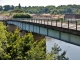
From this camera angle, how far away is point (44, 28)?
37.9 meters

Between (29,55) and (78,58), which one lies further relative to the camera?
(78,58)

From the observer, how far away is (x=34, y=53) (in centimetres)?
2392

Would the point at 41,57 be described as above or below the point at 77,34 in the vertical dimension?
below

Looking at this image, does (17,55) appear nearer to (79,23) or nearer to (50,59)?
(50,59)

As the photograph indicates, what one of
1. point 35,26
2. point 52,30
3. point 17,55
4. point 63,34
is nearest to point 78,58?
point 35,26

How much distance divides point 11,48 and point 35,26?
17291 mm

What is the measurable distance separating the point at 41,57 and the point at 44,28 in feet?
43.2

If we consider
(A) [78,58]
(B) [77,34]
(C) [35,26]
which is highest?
(B) [77,34]

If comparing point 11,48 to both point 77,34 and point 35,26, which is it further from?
point 35,26

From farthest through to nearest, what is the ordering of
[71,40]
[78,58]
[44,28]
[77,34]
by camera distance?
[78,58] → [44,28] → [71,40] → [77,34]

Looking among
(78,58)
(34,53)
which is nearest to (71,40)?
(34,53)

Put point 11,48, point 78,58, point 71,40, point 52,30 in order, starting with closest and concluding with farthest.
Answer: point 71,40 → point 11,48 → point 52,30 → point 78,58

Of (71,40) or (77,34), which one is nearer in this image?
(77,34)

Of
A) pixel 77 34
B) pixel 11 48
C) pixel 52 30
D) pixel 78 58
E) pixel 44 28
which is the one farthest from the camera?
pixel 78 58
